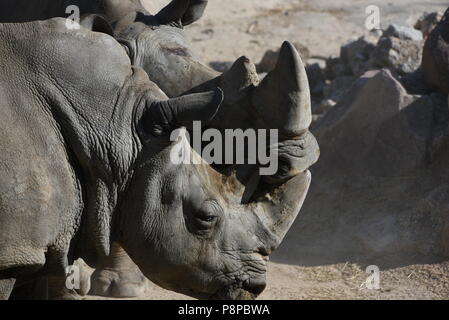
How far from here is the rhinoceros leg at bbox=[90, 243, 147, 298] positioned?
6.45 m

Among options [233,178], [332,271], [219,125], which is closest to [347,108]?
[332,271]

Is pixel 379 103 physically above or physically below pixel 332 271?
above

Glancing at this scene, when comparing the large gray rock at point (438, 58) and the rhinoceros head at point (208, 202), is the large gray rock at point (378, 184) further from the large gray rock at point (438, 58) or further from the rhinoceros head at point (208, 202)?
the rhinoceros head at point (208, 202)

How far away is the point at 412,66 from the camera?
28.2 ft

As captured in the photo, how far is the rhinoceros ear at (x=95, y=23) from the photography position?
4.93 metres

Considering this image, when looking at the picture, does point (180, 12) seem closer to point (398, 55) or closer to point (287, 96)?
point (287, 96)

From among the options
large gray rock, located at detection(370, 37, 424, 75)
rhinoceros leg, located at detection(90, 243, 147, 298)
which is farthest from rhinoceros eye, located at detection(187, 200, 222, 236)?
large gray rock, located at detection(370, 37, 424, 75)

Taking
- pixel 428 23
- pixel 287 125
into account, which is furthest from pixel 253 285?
pixel 428 23

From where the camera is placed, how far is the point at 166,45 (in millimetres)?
5812

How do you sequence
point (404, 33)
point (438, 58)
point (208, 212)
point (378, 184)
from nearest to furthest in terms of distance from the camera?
point (208, 212) → point (378, 184) → point (438, 58) → point (404, 33)

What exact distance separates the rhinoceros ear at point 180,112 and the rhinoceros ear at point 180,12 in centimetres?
179

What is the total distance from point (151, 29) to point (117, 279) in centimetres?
161

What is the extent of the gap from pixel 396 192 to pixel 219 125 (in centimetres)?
261

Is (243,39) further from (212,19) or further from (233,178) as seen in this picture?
(233,178)
